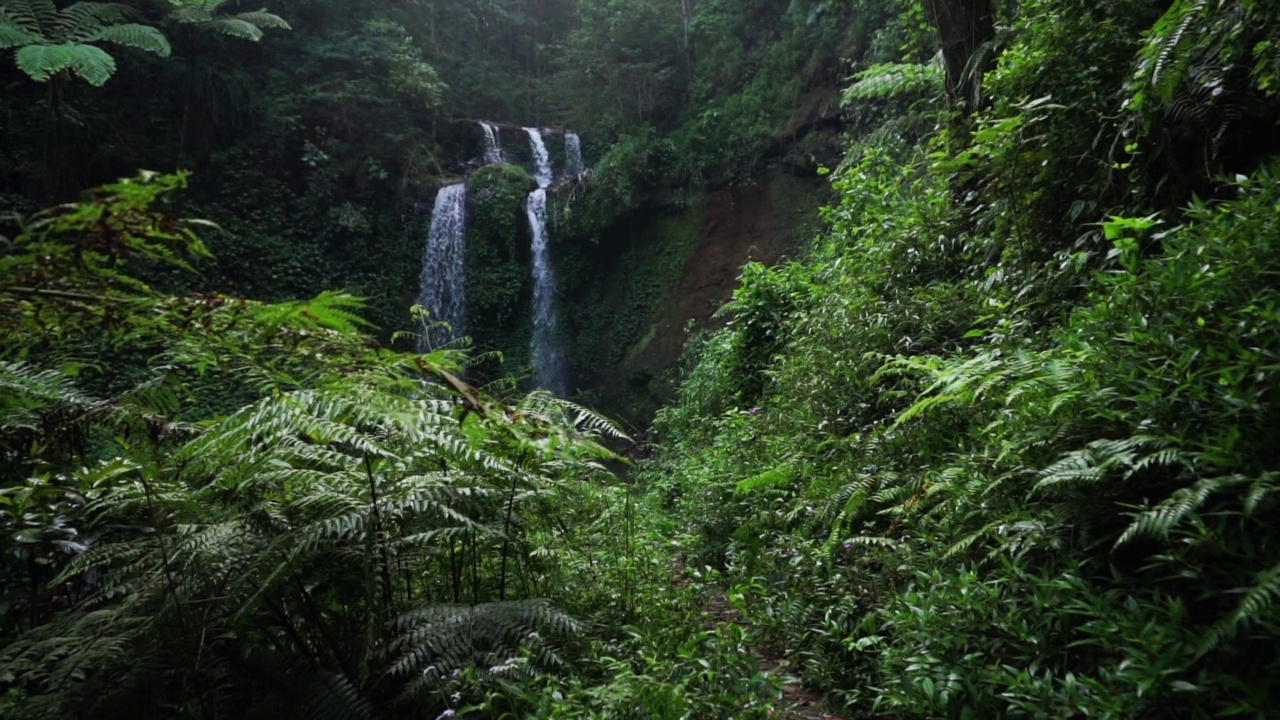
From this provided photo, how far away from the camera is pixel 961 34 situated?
193 inches

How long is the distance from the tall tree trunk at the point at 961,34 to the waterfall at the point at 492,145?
1513cm

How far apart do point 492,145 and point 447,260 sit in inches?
164

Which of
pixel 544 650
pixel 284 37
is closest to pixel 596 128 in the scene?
pixel 284 37

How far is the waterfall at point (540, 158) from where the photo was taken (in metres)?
18.6

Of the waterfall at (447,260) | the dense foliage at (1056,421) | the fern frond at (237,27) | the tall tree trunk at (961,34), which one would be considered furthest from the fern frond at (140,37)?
the dense foliage at (1056,421)

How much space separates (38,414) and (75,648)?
32.0 inches

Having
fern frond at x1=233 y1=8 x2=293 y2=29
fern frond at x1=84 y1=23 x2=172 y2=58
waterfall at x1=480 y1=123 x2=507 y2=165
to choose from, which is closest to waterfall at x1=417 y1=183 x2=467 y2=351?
waterfall at x1=480 y1=123 x2=507 y2=165

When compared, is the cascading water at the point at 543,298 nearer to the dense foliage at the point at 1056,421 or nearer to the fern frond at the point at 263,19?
the fern frond at the point at 263,19

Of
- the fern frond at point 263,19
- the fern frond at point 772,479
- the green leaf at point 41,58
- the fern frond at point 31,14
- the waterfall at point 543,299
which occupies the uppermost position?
the fern frond at point 263,19

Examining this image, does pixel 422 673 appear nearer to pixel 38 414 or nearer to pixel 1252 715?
pixel 38 414

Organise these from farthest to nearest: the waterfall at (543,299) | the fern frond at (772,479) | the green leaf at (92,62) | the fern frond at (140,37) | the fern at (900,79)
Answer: the waterfall at (543,299) < the fern frond at (140,37) < the green leaf at (92,62) < the fern at (900,79) < the fern frond at (772,479)

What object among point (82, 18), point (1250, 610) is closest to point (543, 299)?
point (82, 18)

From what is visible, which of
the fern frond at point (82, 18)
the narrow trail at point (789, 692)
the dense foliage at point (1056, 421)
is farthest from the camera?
the fern frond at point (82, 18)

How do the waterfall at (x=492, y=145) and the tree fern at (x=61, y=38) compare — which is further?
the waterfall at (x=492, y=145)
